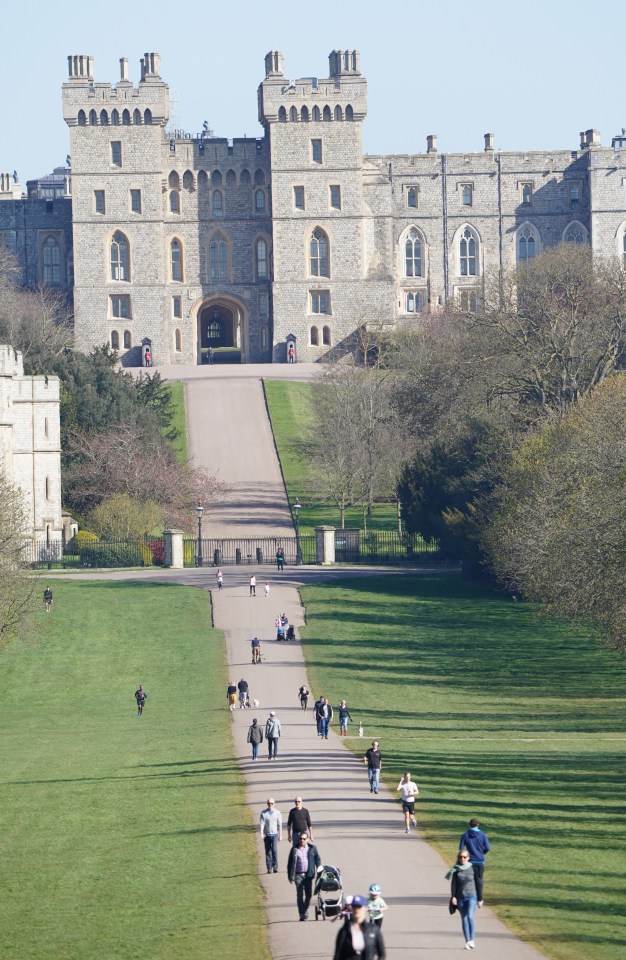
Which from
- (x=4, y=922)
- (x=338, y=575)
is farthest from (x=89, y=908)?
(x=338, y=575)

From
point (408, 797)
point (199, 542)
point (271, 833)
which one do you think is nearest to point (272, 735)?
point (408, 797)

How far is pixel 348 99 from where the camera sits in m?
105

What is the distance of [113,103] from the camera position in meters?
104

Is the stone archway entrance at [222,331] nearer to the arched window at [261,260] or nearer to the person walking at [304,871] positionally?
the arched window at [261,260]

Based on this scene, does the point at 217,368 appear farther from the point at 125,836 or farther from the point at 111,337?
the point at 125,836

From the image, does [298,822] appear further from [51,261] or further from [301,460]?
[51,261]

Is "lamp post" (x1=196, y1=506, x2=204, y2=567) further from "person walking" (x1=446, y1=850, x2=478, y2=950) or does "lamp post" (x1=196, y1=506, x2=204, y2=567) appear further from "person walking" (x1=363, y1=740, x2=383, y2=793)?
"person walking" (x1=446, y1=850, x2=478, y2=950)

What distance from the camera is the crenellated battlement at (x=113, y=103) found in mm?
103625

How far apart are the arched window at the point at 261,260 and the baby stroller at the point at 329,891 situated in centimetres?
8997

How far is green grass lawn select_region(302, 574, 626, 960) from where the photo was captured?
20188mm

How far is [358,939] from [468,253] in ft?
321

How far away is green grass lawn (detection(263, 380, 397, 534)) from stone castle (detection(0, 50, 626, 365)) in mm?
12611

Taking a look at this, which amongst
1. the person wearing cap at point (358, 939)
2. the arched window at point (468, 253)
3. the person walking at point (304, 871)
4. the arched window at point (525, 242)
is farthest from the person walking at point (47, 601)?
the arched window at point (525, 242)

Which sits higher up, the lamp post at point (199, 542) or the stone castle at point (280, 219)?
the stone castle at point (280, 219)
